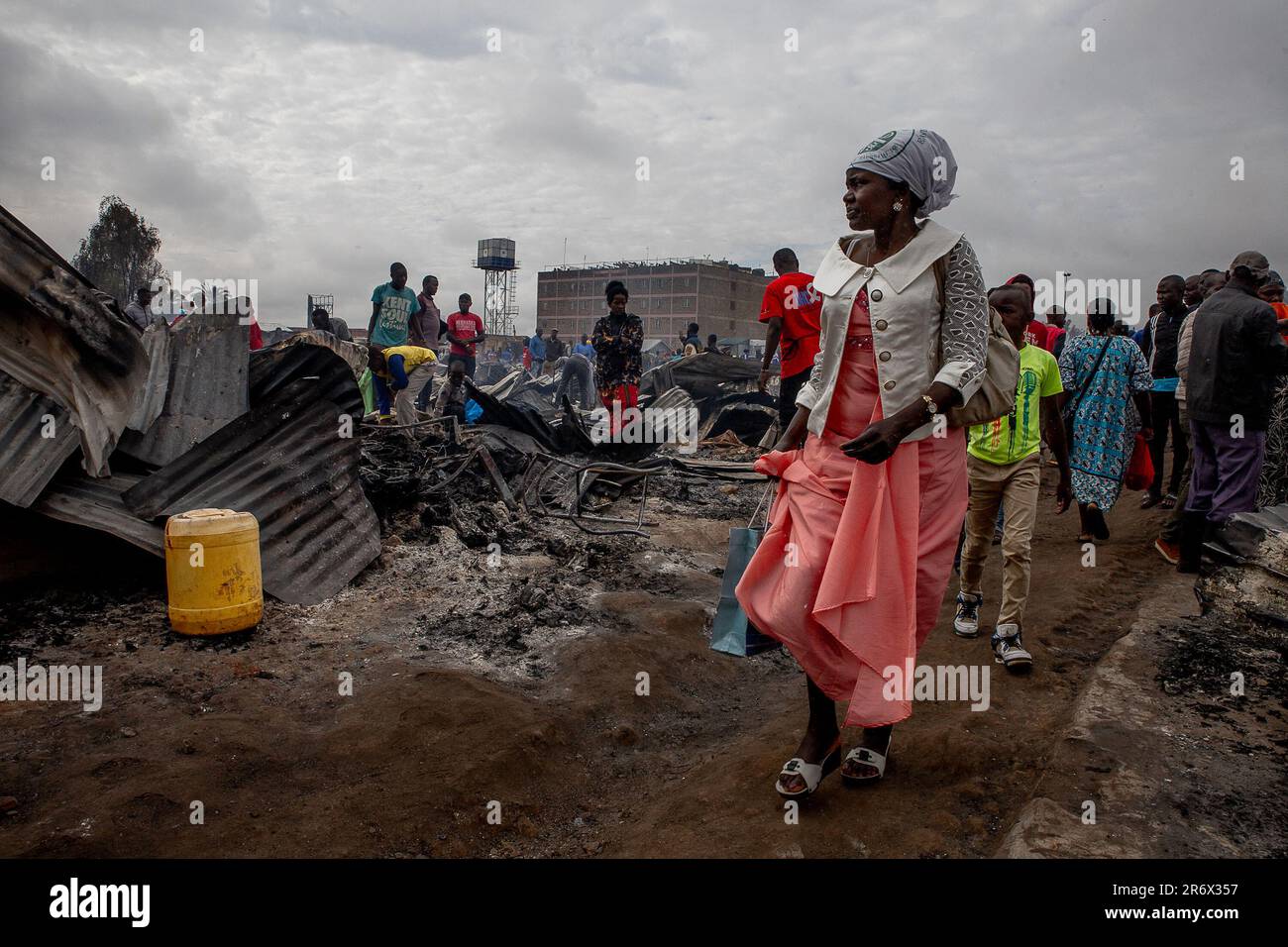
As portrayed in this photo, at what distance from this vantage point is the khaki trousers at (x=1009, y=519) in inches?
164

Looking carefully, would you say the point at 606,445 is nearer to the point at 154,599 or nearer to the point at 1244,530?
the point at 154,599

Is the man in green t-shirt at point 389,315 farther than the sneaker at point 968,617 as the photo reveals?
Yes

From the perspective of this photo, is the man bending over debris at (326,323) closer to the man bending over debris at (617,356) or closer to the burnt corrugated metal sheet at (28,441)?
the man bending over debris at (617,356)

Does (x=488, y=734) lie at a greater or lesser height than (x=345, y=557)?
lesser

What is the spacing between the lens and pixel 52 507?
4488 mm

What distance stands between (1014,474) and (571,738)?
2.55m

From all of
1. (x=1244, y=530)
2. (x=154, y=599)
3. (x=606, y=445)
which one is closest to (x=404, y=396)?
(x=606, y=445)

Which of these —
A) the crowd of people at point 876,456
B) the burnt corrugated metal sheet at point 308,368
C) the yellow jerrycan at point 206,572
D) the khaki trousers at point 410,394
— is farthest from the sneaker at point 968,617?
the khaki trousers at point 410,394

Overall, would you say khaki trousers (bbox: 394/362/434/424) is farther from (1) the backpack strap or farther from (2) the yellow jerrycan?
(1) the backpack strap

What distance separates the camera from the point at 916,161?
2.57m

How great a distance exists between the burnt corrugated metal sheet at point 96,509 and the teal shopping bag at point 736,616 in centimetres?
330

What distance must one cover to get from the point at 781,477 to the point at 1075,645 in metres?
2.64

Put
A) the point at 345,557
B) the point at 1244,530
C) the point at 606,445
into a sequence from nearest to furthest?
the point at 1244,530
the point at 345,557
the point at 606,445
